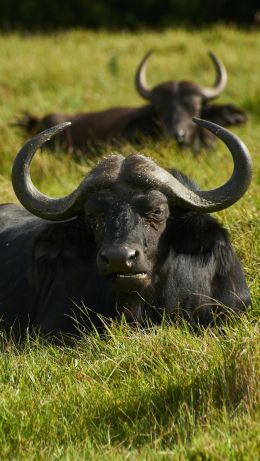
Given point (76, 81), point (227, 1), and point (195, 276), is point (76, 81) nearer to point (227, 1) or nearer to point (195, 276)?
point (195, 276)

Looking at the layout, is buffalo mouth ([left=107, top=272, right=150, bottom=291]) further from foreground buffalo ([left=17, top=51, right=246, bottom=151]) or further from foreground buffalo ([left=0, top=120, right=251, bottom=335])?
foreground buffalo ([left=17, top=51, right=246, bottom=151])

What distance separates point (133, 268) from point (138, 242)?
20cm

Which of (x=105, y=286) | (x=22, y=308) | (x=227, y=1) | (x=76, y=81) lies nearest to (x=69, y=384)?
(x=105, y=286)

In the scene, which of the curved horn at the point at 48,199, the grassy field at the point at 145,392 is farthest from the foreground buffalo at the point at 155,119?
the curved horn at the point at 48,199

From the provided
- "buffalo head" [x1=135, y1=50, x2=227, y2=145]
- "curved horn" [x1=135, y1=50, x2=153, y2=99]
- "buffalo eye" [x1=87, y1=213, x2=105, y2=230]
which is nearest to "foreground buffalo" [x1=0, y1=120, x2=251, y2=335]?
"buffalo eye" [x1=87, y1=213, x2=105, y2=230]

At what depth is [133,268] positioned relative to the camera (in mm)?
6141

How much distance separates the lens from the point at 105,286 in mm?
6938

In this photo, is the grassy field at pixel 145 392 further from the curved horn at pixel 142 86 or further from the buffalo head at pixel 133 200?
the curved horn at pixel 142 86

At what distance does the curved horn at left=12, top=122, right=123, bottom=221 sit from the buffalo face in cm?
10

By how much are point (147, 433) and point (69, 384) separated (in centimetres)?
66

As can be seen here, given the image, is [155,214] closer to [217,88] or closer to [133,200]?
[133,200]

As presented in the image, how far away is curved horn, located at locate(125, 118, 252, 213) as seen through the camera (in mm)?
6605

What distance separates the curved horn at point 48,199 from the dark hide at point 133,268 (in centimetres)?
9

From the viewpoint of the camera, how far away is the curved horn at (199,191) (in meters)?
6.61
